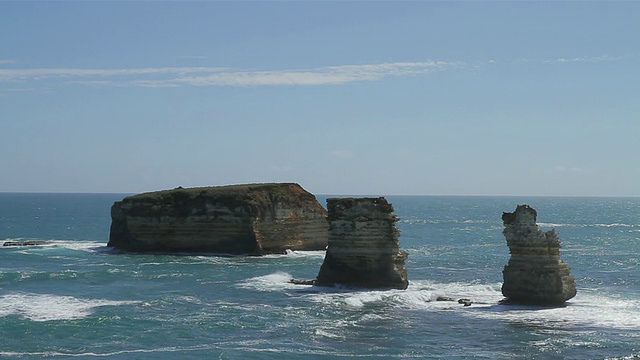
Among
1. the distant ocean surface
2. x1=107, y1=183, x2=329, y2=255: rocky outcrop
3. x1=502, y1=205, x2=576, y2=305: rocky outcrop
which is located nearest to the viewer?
the distant ocean surface

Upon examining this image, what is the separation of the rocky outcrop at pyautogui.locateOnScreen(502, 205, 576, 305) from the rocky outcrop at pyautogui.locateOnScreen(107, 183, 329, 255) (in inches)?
1253

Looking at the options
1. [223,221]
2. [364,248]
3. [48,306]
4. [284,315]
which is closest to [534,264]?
[364,248]

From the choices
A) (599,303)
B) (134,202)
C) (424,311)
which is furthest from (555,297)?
(134,202)

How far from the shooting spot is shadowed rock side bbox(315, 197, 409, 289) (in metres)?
44.5

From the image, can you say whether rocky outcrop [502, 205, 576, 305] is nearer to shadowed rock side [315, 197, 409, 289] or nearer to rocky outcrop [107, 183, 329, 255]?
shadowed rock side [315, 197, 409, 289]

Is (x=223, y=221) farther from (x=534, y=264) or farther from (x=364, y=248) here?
(x=534, y=264)

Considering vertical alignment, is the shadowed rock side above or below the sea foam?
above

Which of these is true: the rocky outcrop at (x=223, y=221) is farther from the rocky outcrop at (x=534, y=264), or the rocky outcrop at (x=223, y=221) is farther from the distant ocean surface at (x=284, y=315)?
the rocky outcrop at (x=534, y=264)

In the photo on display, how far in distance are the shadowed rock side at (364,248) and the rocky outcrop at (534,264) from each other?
7.37 m

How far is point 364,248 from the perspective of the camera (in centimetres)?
4478

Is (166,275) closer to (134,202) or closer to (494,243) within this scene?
(134,202)

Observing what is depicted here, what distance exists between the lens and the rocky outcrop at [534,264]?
37.7 meters

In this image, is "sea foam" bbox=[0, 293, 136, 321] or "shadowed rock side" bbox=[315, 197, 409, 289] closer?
"sea foam" bbox=[0, 293, 136, 321]

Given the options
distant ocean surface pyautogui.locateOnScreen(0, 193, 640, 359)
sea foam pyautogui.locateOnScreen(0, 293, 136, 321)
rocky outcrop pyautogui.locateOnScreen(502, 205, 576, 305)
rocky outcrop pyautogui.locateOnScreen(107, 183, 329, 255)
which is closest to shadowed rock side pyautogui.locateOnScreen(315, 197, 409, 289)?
distant ocean surface pyautogui.locateOnScreen(0, 193, 640, 359)
